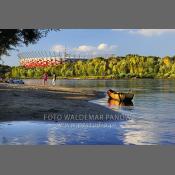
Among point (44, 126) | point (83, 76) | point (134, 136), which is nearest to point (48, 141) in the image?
point (44, 126)

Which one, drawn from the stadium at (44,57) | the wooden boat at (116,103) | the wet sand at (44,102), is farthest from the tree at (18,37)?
the wooden boat at (116,103)

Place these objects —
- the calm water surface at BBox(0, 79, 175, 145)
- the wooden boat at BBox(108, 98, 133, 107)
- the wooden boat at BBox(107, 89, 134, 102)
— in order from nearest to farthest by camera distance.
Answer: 1. the calm water surface at BBox(0, 79, 175, 145)
2. the wooden boat at BBox(108, 98, 133, 107)
3. the wooden boat at BBox(107, 89, 134, 102)

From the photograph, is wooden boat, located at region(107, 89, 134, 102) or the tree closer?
the tree

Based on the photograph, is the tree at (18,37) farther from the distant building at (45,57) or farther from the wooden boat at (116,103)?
the wooden boat at (116,103)

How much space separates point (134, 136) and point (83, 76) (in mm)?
3812

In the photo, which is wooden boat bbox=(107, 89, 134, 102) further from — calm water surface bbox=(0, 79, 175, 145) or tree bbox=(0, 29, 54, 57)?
tree bbox=(0, 29, 54, 57)

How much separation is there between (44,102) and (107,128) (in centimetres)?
259

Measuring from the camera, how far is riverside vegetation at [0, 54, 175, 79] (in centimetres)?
1858

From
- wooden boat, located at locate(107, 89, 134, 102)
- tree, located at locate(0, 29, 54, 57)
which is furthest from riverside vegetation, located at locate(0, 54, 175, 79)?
tree, located at locate(0, 29, 54, 57)

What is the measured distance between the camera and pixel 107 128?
16953 millimetres

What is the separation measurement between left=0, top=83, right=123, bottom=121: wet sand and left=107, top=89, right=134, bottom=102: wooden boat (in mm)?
314

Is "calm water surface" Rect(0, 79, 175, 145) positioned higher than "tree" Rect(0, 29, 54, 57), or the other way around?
"tree" Rect(0, 29, 54, 57)

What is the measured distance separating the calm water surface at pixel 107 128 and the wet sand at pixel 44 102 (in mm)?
298

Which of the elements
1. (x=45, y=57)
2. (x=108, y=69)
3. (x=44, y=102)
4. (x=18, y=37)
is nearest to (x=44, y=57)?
(x=45, y=57)
